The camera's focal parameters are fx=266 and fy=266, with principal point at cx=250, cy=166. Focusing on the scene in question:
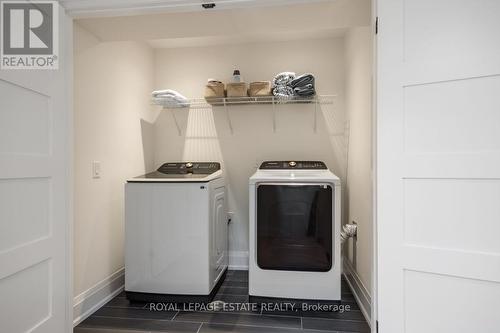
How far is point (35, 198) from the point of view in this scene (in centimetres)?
124

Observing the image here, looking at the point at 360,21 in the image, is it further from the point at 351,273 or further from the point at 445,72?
the point at 351,273

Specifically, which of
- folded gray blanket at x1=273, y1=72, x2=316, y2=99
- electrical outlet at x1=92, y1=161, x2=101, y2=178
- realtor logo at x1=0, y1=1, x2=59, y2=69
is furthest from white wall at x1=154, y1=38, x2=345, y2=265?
realtor logo at x1=0, y1=1, x2=59, y2=69

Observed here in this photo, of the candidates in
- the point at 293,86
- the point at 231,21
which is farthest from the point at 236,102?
the point at 231,21

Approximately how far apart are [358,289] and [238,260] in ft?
4.07

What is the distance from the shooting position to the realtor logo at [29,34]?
116 centimetres

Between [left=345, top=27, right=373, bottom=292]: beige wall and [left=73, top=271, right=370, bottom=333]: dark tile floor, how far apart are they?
12.6 inches

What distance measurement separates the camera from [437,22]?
3.76 feet

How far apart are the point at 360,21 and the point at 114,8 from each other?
5.01ft

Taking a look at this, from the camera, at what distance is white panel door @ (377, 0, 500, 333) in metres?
1.09

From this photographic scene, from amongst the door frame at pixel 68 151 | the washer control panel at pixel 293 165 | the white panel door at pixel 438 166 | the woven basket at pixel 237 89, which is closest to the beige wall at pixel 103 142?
the door frame at pixel 68 151

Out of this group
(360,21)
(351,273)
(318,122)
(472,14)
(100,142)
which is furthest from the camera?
(318,122)

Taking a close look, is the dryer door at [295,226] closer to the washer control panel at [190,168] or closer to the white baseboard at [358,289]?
the white baseboard at [358,289]

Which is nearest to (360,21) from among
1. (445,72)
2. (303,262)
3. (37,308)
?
(445,72)

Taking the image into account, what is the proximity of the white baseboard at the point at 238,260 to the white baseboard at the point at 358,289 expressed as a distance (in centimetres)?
101
